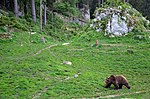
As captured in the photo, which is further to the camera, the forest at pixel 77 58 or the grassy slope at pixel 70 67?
the forest at pixel 77 58

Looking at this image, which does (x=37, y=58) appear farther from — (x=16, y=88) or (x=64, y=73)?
(x=16, y=88)

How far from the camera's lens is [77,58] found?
3064cm

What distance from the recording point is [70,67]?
88.5 feet

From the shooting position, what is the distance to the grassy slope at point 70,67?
19069 mm

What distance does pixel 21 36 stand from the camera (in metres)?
36.9

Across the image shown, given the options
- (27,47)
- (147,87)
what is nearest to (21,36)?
(27,47)

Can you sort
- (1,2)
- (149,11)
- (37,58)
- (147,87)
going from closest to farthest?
1. (147,87)
2. (37,58)
3. (1,2)
4. (149,11)

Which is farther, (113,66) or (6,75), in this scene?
(113,66)

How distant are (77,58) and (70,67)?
3.82 meters

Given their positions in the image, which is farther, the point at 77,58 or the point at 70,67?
Result: the point at 77,58

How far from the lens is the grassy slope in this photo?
1907 centimetres

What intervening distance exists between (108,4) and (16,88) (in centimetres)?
3000

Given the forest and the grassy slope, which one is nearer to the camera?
the grassy slope

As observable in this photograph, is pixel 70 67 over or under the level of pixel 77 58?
under
